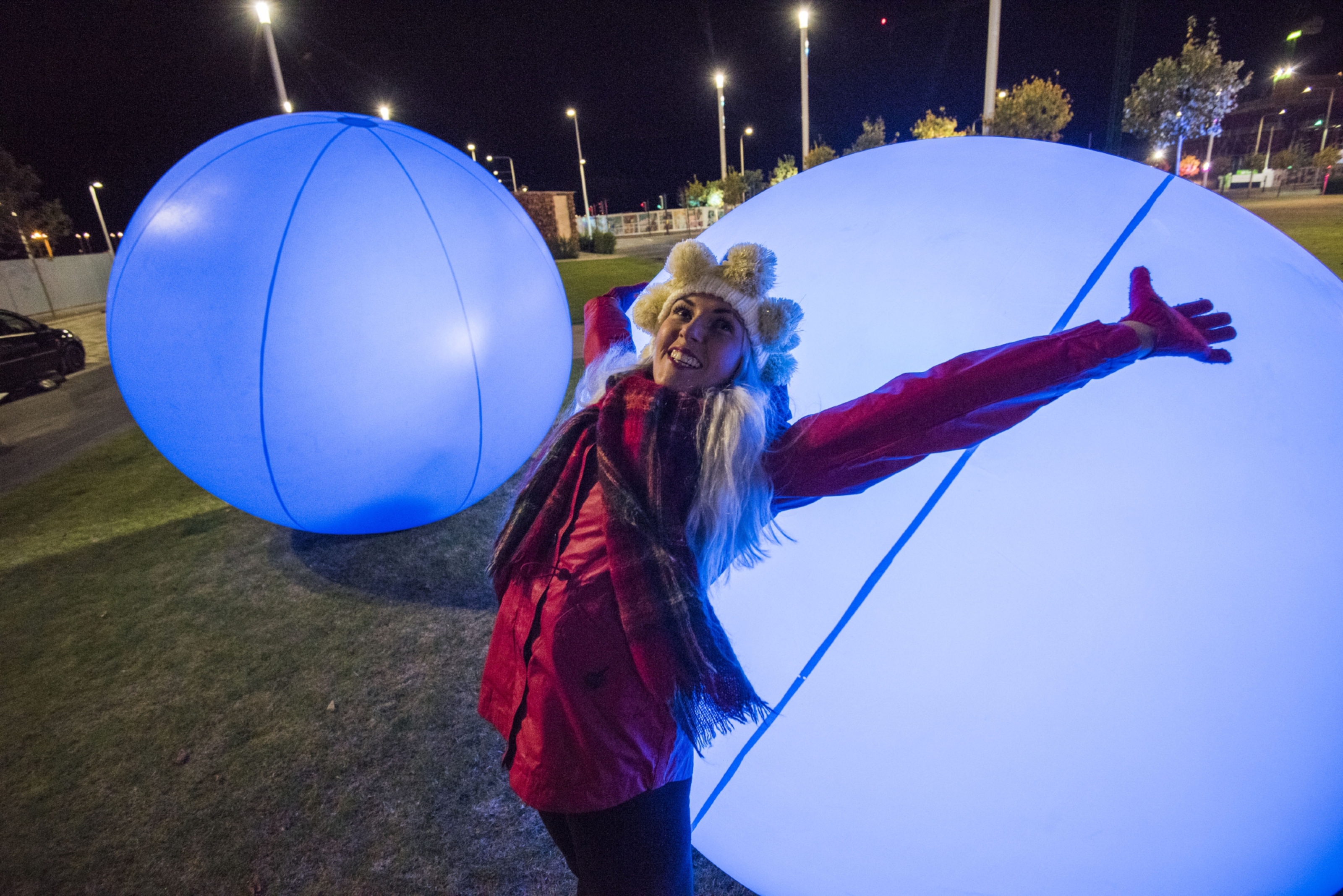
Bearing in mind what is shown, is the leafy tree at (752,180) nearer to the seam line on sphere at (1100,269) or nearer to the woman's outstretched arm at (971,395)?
the seam line on sphere at (1100,269)

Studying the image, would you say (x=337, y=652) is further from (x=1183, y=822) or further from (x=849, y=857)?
(x=1183, y=822)

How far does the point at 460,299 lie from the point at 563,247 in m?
27.9

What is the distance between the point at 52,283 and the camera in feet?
81.3

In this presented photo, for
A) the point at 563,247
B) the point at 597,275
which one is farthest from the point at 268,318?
the point at 563,247

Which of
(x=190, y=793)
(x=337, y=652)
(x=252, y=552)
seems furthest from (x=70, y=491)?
(x=190, y=793)

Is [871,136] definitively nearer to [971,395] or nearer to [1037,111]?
[1037,111]

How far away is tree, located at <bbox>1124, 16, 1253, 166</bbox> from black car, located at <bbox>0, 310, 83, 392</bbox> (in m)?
36.5

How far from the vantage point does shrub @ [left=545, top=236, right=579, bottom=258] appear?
29828mm

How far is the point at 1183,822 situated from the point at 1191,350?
1032 mm

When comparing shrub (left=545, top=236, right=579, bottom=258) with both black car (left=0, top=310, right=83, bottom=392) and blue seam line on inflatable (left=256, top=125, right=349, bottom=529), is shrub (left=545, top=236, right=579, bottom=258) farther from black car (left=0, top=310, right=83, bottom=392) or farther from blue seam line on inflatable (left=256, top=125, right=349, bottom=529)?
blue seam line on inflatable (left=256, top=125, right=349, bottom=529)

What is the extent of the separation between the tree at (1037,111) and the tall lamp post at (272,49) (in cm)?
2268

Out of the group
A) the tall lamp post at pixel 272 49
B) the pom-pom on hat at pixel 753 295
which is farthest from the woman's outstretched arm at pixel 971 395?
the tall lamp post at pixel 272 49

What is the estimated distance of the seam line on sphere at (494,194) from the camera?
3850 mm

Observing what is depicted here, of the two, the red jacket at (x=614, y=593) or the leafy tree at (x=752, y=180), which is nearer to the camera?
the red jacket at (x=614, y=593)
